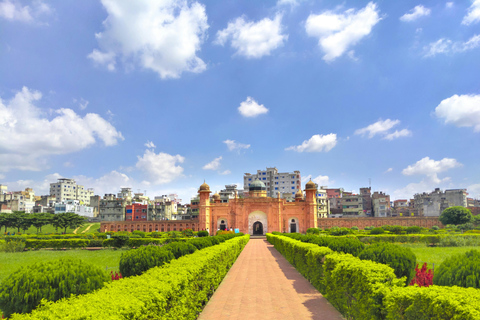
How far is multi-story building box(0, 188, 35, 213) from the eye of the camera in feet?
253

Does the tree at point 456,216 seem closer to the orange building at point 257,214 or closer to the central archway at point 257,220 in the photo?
the orange building at point 257,214

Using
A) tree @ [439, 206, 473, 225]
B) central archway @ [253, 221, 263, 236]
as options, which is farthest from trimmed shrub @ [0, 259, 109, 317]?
tree @ [439, 206, 473, 225]

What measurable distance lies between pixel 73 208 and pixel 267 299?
246 ft

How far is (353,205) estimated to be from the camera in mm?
75188

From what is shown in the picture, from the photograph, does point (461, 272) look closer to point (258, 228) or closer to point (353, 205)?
point (258, 228)

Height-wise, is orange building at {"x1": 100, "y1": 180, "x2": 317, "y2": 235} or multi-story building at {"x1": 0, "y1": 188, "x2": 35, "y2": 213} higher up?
Result: multi-story building at {"x1": 0, "y1": 188, "x2": 35, "y2": 213}

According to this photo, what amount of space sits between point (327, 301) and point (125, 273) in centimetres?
579

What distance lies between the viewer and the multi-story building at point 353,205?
241ft

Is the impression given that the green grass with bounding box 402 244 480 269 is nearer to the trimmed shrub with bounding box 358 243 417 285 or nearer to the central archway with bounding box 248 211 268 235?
the trimmed shrub with bounding box 358 243 417 285

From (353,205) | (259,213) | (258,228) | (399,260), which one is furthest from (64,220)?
(353,205)

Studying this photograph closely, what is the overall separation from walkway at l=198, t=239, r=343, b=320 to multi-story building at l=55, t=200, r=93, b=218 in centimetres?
6965

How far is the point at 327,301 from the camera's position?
907 centimetres

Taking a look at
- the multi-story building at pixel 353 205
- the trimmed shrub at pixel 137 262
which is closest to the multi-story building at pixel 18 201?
the multi-story building at pixel 353 205

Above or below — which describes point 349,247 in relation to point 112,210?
below
